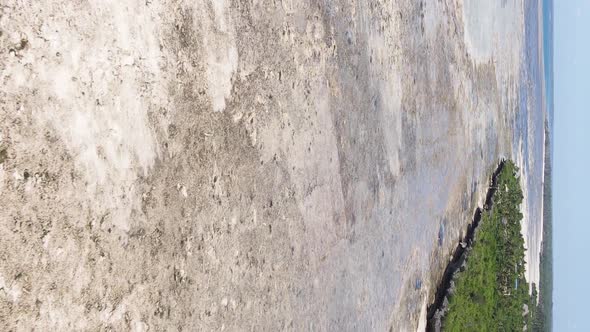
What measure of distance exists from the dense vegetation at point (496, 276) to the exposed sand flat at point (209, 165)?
0.97m

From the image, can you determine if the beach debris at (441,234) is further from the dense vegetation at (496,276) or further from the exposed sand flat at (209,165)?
the exposed sand flat at (209,165)

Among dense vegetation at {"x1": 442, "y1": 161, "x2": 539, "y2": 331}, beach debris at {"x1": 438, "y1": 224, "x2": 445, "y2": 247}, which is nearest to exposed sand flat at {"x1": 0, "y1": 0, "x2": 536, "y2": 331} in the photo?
beach debris at {"x1": 438, "y1": 224, "x2": 445, "y2": 247}

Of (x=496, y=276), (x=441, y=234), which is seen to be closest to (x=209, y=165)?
(x=441, y=234)

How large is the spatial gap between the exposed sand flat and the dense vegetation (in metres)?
0.97

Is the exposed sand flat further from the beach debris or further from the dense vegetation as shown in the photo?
the dense vegetation

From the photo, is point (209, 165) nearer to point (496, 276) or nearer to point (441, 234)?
point (441, 234)

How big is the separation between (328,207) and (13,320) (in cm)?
170

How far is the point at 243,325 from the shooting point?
2.17 m

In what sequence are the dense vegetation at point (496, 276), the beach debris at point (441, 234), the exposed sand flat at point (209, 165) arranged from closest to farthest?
the exposed sand flat at point (209, 165) → the beach debris at point (441, 234) → the dense vegetation at point (496, 276)

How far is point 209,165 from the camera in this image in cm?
199

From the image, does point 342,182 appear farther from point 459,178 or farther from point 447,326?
point 459,178

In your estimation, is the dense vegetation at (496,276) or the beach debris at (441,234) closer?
the beach debris at (441,234)

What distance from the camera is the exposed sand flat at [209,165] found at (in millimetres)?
1388

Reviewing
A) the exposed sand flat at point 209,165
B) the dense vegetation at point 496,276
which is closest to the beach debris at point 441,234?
the dense vegetation at point 496,276
